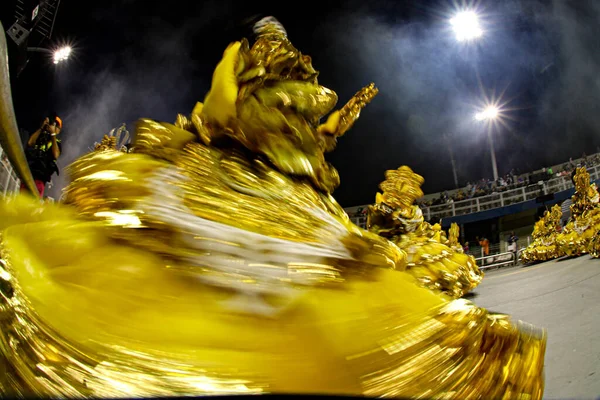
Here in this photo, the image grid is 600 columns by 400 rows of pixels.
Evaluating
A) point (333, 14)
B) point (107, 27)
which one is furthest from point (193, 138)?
point (333, 14)

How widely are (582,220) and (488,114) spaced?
814 mm

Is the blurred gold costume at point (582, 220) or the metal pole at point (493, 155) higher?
the metal pole at point (493, 155)

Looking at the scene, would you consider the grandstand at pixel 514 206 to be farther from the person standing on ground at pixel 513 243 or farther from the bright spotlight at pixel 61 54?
the bright spotlight at pixel 61 54

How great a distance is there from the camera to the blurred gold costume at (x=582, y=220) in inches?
41.1

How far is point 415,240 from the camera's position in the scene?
1.74 metres

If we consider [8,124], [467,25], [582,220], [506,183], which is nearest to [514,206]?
[506,183]

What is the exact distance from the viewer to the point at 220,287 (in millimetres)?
354

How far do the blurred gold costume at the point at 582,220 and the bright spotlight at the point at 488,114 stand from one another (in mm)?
503

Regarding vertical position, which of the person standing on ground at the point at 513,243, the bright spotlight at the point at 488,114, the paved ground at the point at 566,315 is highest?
the bright spotlight at the point at 488,114

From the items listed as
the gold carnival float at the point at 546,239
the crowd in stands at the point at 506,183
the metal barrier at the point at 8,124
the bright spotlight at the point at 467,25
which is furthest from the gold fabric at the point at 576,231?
the metal barrier at the point at 8,124

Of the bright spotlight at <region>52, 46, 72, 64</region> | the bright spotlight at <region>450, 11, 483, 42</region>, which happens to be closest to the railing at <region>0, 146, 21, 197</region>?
the bright spotlight at <region>52, 46, 72, 64</region>

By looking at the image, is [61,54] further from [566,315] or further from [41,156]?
[566,315]

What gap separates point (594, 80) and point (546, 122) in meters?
0.27

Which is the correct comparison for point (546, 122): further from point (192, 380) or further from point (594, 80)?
point (192, 380)
